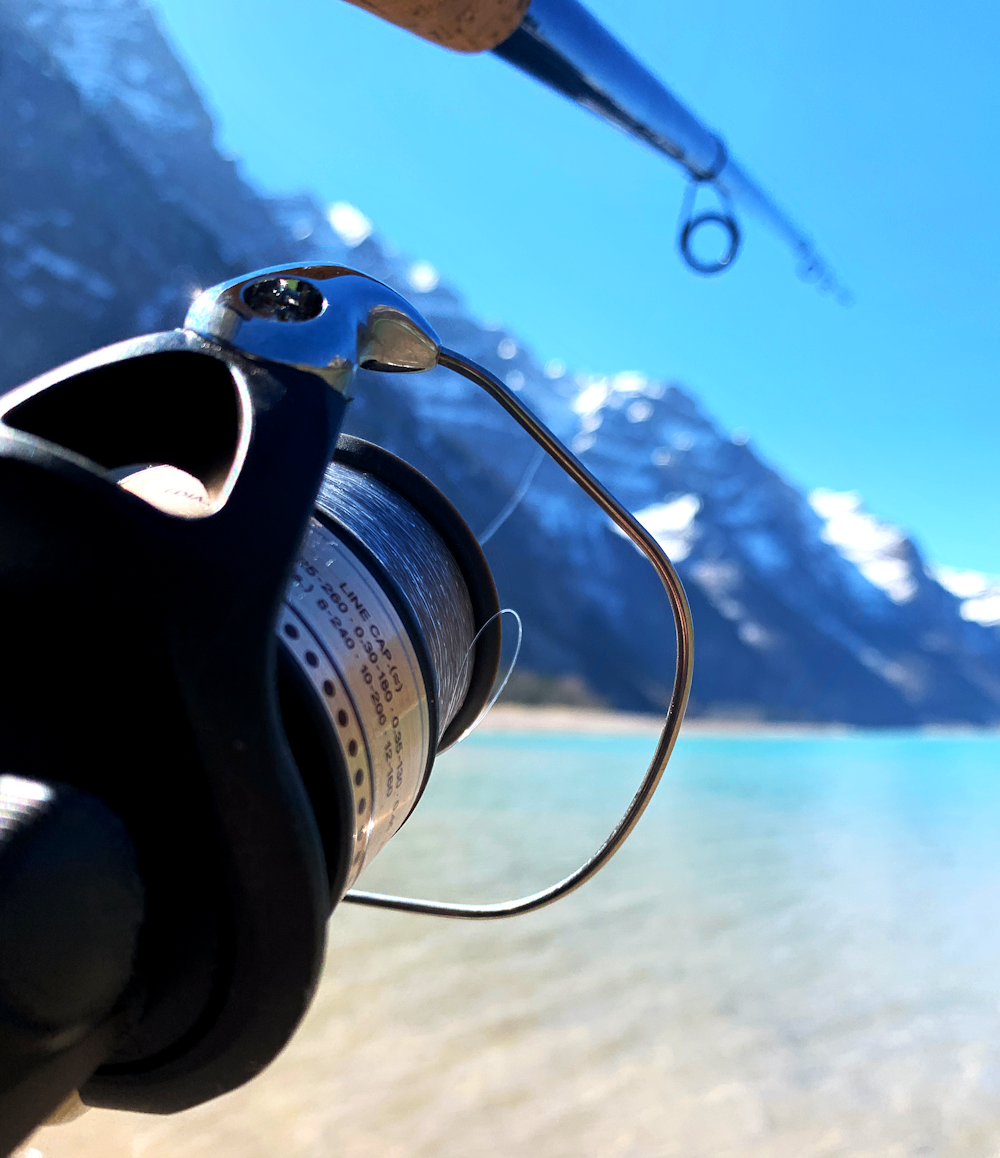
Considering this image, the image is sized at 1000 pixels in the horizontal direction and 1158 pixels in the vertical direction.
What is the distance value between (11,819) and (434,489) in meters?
0.47

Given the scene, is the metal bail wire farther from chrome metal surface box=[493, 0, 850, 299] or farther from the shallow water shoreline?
the shallow water shoreline

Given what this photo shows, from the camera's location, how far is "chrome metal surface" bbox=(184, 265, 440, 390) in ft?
1.51

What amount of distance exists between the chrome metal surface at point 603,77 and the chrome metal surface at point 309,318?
1102 mm

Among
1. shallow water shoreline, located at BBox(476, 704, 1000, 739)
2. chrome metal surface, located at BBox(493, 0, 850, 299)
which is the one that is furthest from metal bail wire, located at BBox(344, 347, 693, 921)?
shallow water shoreline, located at BBox(476, 704, 1000, 739)

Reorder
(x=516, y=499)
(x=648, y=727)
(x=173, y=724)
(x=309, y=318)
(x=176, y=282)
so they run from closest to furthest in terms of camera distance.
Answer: (x=173, y=724) → (x=309, y=318) → (x=516, y=499) → (x=176, y=282) → (x=648, y=727)

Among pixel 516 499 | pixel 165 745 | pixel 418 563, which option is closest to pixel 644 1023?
pixel 516 499

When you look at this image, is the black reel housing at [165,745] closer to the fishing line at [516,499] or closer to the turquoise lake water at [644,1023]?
the fishing line at [516,499]

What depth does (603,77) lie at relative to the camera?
1515 millimetres

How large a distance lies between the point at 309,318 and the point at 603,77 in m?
1.30

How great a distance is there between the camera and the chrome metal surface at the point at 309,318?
0.46m

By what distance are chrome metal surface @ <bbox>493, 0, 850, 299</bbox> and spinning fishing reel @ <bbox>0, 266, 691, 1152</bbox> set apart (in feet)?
3.91

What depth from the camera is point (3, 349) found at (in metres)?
41.9

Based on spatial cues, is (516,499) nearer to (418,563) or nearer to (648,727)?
(418,563)

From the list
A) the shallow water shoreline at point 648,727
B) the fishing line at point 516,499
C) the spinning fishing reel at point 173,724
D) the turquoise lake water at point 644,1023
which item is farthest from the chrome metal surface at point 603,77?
the shallow water shoreline at point 648,727
